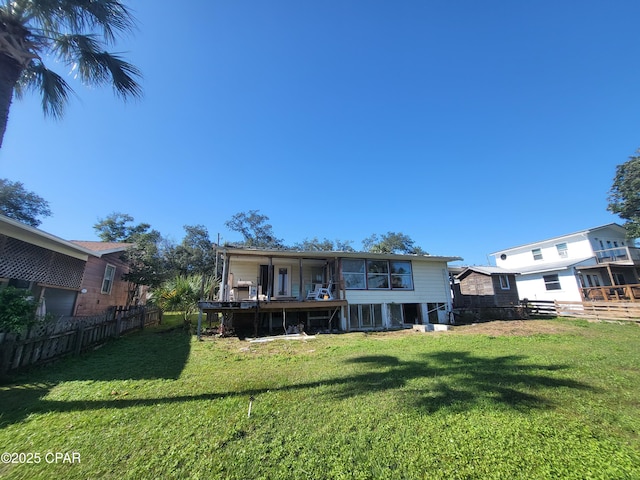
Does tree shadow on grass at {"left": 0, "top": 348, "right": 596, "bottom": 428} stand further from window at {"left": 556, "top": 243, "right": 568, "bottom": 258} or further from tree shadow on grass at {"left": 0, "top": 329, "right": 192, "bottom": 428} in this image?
window at {"left": 556, "top": 243, "right": 568, "bottom": 258}

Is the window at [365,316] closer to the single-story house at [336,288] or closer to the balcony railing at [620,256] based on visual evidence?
the single-story house at [336,288]

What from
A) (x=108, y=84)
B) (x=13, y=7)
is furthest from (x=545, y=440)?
(x=13, y=7)

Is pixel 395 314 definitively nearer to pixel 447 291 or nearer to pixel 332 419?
pixel 447 291

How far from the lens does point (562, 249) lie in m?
23.5

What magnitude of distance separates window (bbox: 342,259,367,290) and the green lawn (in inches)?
276

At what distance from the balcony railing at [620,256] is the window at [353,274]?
20.3 metres

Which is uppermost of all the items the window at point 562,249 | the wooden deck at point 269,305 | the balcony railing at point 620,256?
the window at point 562,249

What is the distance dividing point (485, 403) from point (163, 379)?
19.0 feet

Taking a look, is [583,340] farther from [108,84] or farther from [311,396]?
[108,84]

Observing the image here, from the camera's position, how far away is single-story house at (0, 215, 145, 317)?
27.0ft

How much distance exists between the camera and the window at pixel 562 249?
76.5ft

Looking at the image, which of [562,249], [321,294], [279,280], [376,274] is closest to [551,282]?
[562,249]

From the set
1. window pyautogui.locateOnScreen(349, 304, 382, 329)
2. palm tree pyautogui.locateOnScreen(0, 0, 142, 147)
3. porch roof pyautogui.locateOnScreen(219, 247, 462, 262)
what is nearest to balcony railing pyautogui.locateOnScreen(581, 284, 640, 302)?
porch roof pyautogui.locateOnScreen(219, 247, 462, 262)

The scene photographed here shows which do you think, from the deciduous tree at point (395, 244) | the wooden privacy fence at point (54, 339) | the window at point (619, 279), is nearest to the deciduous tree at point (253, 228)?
the deciduous tree at point (395, 244)
